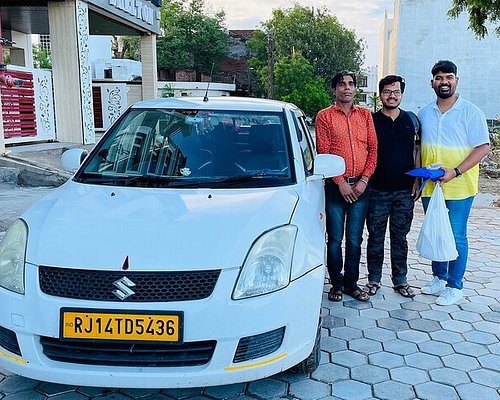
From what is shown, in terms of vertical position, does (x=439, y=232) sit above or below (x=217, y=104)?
below

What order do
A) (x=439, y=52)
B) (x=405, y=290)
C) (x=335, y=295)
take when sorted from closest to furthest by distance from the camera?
(x=335, y=295)
(x=405, y=290)
(x=439, y=52)

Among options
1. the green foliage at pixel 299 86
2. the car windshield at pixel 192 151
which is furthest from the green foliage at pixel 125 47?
the car windshield at pixel 192 151

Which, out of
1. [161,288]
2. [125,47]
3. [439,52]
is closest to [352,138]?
[161,288]

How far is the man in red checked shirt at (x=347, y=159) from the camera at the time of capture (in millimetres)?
3738

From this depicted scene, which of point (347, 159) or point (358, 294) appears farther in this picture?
point (358, 294)

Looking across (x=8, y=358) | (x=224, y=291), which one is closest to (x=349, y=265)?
(x=224, y=291)

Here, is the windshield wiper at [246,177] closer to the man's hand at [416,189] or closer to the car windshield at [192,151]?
the car windshield at [192,151]

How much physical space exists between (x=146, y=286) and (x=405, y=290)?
2629 millimetres

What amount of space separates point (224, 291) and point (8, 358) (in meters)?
1.05

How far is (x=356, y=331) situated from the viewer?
3490 mm

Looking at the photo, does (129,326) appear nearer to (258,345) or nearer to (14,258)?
(258,345)

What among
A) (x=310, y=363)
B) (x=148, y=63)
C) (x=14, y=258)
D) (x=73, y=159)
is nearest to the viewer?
(x=14, y=258)

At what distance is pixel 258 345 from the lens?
2.29m

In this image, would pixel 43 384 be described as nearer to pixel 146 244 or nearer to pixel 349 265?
pixel 146 244
